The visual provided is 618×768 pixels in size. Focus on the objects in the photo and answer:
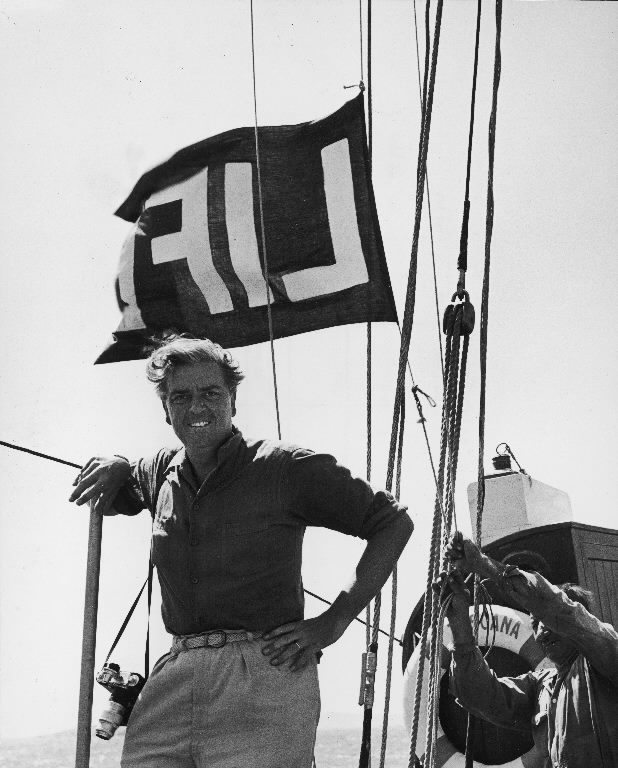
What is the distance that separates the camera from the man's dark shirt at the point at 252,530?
8.23ft

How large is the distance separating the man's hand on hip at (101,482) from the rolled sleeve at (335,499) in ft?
1.94

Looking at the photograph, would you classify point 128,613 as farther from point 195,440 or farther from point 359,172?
point 359,172

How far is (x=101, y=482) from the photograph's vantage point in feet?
9.46

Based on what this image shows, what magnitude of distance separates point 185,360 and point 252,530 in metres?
0.53

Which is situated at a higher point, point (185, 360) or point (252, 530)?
point (185, 360)

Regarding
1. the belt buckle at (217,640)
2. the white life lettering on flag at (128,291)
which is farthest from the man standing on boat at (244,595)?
the white life lettering on flag at (128,291)

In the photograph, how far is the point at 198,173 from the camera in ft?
20.2

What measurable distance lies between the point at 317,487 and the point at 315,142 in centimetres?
381

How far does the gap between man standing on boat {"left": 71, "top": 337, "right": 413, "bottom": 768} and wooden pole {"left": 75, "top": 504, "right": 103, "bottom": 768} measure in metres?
0.13

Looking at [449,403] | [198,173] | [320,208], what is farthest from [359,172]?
[449,403]

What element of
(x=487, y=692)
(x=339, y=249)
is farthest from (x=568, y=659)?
(x=339, y=249)

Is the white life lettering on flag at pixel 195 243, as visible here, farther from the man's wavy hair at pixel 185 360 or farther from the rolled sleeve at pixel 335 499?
the rolled sleeve at pixel 335 499

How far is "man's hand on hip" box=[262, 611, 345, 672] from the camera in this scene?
244 cm

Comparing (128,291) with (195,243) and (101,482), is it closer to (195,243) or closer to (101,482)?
(195,243)
